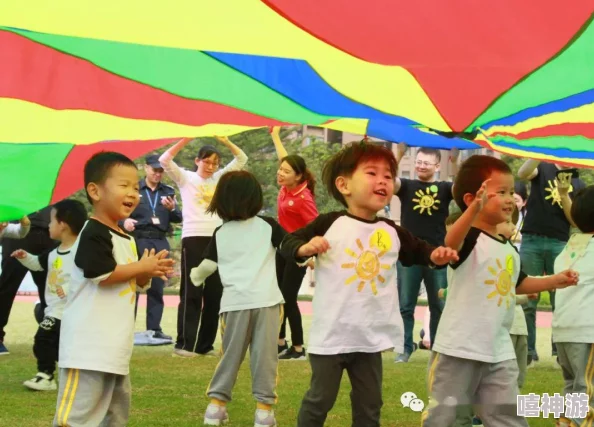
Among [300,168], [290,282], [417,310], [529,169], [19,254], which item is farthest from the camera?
[417,310]

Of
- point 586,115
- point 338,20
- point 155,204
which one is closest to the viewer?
point 338,20

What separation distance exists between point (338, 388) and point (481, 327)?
24.4 inches

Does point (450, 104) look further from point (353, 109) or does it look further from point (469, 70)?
point (353, 109)

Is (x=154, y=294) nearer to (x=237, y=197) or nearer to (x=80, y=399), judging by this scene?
(x=237, y=197)

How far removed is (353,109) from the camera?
180 inches

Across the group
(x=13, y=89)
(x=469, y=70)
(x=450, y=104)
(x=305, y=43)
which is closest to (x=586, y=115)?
(x=450, y=104)

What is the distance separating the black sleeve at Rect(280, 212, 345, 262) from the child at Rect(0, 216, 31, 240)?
2.98 meters

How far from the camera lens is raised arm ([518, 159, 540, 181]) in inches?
266

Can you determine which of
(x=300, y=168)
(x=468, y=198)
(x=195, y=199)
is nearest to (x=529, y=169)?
(x=300, y=168)

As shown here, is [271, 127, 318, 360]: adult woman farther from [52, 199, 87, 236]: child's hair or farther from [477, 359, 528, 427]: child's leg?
[477, 359, 528, 427]: child's leg

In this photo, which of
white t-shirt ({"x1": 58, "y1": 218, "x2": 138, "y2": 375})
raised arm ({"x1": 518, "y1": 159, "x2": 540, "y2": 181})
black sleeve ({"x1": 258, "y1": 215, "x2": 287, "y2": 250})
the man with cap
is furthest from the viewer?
the man with cap

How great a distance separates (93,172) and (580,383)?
2.41 m

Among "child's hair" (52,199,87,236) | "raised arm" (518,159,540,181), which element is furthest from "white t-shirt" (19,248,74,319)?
"raised arm" (518,159,540,181)

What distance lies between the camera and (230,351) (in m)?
4.88
